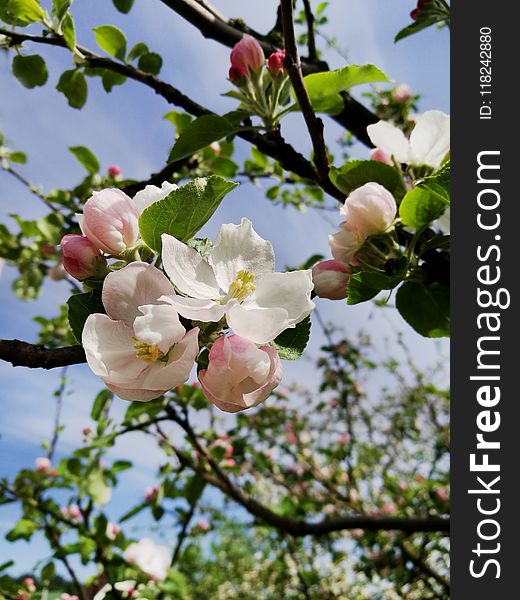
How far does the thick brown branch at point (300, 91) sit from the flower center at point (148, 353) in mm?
488

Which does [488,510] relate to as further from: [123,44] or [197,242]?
[123,44]

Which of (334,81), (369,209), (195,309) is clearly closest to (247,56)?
(334,81)

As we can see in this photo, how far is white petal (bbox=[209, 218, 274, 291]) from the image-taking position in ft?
1.88

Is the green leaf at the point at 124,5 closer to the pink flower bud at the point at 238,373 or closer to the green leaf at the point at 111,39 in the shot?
the green leaf at the point at 111,39

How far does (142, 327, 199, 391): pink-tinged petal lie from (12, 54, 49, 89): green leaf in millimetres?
1033

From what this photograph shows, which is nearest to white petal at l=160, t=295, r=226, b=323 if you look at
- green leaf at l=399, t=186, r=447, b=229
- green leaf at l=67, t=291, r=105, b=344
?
green leaf at l=67, t=291, r=105, b=344

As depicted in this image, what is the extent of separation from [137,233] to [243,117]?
474 millimetres

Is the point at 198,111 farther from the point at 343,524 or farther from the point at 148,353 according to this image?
the point at 343,524

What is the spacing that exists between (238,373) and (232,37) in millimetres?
1023

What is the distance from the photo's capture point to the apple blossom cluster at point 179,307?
1.56ft

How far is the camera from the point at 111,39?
1.21 metres

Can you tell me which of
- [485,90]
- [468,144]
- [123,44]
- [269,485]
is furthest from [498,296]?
[269,485]

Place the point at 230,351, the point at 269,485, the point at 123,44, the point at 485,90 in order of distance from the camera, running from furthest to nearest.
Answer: the point at 269,485, the point at 123,44, the point at 485,90, the point at 230,351

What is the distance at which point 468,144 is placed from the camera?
928mm
